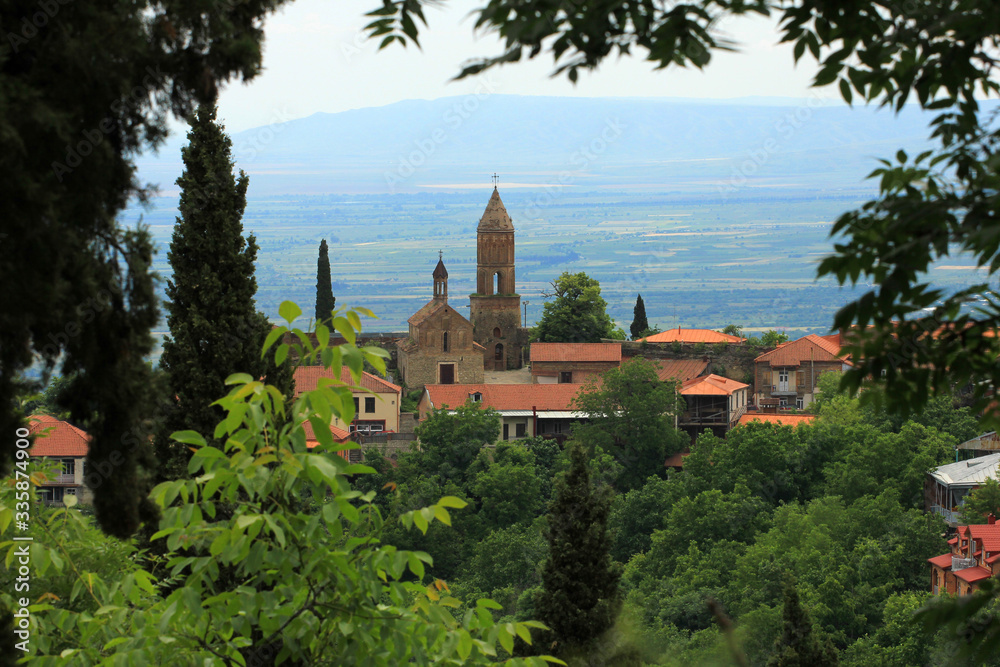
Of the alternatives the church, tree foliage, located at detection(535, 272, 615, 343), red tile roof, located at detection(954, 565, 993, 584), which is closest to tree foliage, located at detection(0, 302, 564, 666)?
red tile roof, located at detection(954, 565, 993, 584)

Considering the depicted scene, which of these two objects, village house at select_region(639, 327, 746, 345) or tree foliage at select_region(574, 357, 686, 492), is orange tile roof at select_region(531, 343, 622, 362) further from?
tree foliage at select_region(574, 357, 686, 492)

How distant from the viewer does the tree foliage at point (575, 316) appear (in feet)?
206

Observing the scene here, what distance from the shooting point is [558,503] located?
19.5 metres

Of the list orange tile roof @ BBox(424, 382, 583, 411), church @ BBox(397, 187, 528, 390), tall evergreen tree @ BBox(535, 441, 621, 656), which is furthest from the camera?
church @ BBox(397, 187, 528, 390)

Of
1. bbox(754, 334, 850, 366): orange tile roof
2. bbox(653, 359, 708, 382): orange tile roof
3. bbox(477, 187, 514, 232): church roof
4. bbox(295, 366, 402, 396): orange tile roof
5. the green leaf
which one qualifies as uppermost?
bbox(477, 187, 514, 232): church roof

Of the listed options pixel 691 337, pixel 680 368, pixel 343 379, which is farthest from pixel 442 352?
pixel 691 337

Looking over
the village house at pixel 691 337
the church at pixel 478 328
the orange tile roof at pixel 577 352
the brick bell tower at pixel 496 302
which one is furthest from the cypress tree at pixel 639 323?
the orange tile roof at pixel 577 352

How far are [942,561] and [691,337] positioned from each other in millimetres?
32847

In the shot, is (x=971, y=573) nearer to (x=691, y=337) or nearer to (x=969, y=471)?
(x=969, y=471)

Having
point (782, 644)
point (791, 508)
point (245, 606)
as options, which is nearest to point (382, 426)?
point (791, 508)

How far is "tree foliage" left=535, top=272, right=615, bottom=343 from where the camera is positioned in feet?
206

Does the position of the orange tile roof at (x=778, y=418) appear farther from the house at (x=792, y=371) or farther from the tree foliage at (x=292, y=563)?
the tree foliage at (x=292, y=563)

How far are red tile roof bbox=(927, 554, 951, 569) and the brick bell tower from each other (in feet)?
106

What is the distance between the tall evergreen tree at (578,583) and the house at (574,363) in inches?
1533
